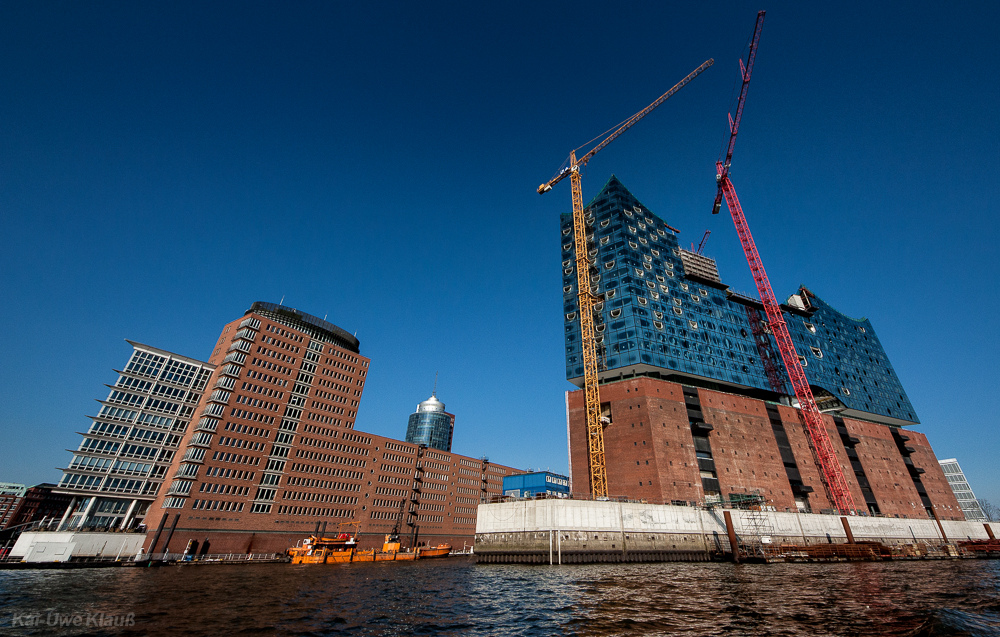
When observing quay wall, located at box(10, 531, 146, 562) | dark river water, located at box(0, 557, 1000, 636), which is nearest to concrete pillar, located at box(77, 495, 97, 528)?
quay wall, located at box(10, 531, 146, 562)

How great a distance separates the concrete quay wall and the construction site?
0.22 metres

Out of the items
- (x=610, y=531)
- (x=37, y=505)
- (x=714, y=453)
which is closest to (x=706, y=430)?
(x=714, y=453)

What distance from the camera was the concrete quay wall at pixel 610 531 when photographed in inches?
2389

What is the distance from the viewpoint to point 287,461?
332ft

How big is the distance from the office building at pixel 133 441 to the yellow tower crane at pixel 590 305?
88038 mm

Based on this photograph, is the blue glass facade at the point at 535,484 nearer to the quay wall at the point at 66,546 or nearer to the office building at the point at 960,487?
the quay wall at the point at 66,546

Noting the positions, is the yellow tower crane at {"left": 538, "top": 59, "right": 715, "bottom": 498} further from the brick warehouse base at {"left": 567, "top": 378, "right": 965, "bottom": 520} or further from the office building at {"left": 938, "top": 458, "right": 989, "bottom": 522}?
the office building at {"left": 938, "top": 458, "right": 989, "bottom": 522}

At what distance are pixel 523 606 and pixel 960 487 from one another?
203 m

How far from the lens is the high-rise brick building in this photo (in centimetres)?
8062

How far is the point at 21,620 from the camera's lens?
22562 millimetres

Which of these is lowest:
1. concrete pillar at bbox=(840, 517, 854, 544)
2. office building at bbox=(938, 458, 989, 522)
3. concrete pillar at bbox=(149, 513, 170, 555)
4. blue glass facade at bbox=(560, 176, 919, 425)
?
concrete pillar at bbox=(149, 513, 170, 555)

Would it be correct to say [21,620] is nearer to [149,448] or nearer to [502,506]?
[502,506]

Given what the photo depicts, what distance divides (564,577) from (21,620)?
3918 centimetres

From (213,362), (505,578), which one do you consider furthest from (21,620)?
(213,362)
